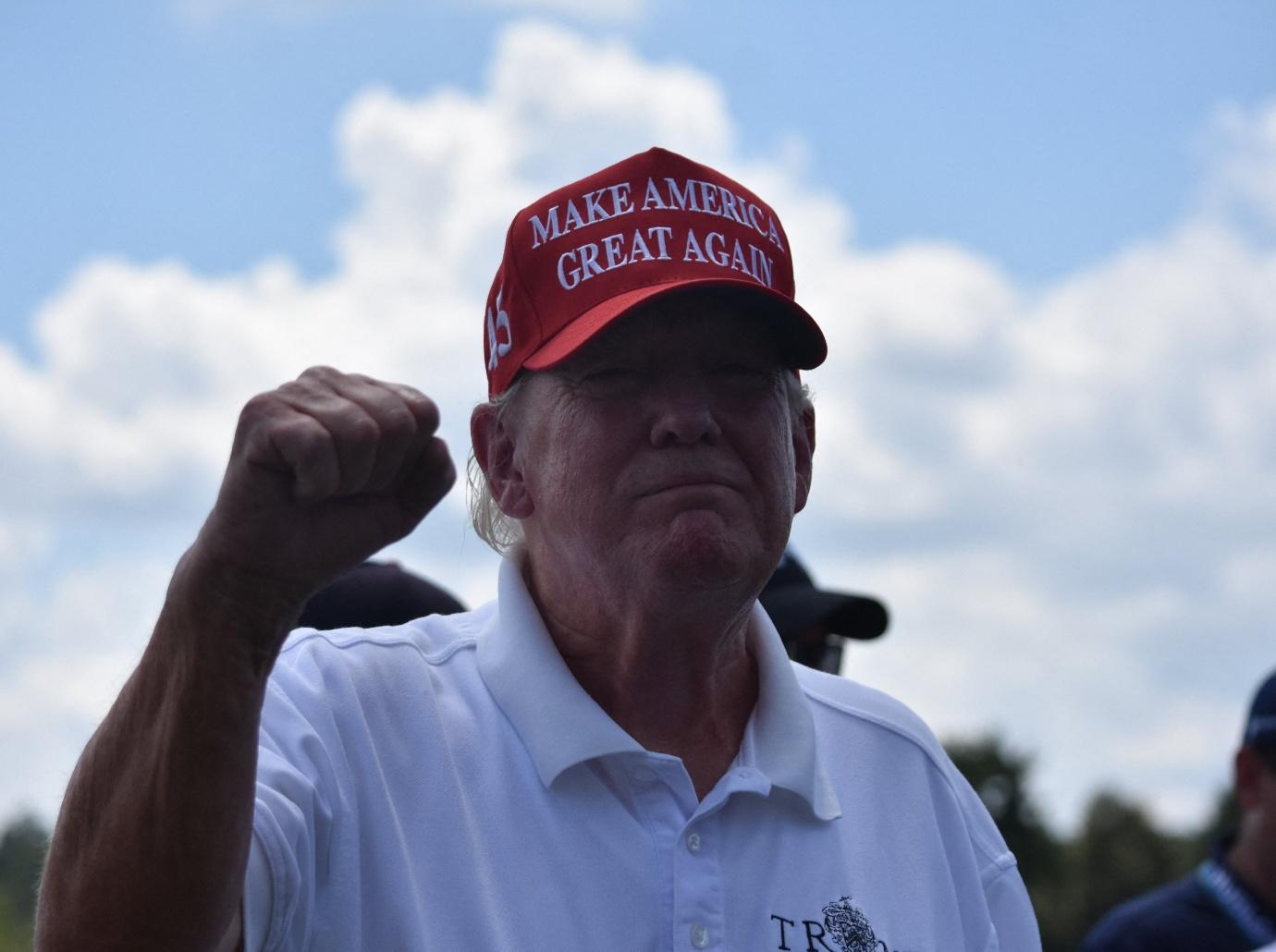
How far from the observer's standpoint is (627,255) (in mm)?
2666

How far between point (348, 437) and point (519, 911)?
885 millimetres

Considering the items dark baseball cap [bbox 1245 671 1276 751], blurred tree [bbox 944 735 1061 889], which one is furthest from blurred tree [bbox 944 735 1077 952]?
dark baseball cap [bbox 1245 671 1276 751]

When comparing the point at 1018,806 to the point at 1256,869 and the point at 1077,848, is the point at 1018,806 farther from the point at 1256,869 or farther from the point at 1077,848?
the point at 1256,869

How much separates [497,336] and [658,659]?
65 centimetres

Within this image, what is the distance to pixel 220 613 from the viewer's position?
6.07 feet

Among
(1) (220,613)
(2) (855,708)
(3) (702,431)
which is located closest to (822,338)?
(3) (702,431)

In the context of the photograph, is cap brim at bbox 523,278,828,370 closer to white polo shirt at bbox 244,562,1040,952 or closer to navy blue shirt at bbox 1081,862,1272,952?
white polo shirt at bbox 244,562,1040,952

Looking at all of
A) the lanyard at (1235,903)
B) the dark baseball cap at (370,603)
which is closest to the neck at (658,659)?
the dark baseball cap at (370,603)

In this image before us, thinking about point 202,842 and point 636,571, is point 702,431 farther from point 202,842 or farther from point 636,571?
point 202,842

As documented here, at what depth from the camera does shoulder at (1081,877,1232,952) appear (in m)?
4.04

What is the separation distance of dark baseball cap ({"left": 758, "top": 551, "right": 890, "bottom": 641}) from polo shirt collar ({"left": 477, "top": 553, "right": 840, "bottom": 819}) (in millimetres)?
1710

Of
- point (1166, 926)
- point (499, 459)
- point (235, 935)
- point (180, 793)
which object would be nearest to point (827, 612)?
point (1166, 926)

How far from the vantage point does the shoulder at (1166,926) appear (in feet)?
13.2

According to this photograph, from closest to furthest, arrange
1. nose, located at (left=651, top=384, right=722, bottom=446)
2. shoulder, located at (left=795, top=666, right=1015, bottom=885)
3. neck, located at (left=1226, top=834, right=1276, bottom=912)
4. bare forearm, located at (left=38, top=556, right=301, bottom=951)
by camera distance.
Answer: bare forearm, located at (left=38, top=556, right=301, bottom=951), nose, located at (left=651, top=384, right=722, bottom=446), shoulder, located at (left=795, top=666, right=1015, bottom=885), neck, located at (left=1226, top=834, right=1276, bottom=912)
